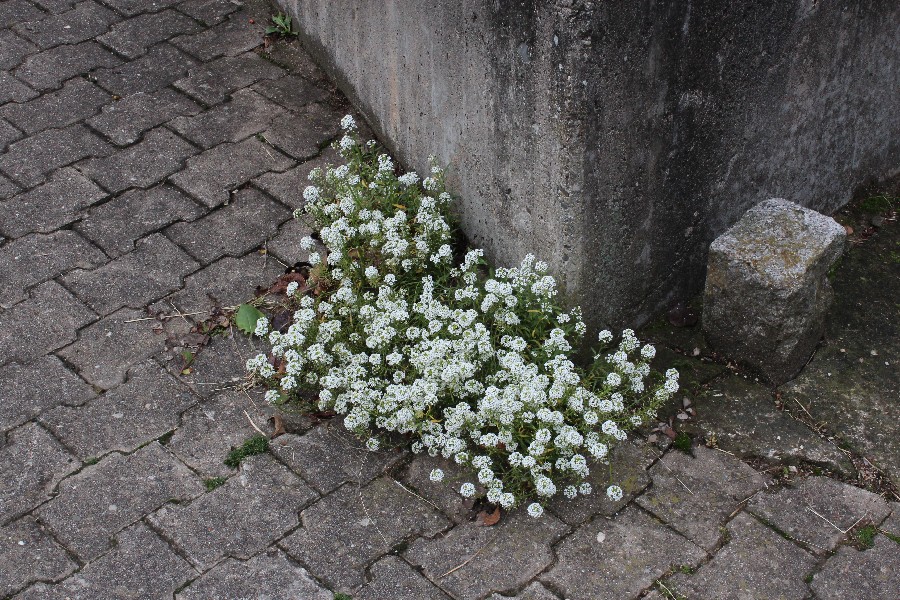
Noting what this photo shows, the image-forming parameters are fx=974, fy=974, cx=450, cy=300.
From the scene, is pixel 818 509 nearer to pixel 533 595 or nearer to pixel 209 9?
pixel 533 595

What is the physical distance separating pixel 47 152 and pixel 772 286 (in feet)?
11.7

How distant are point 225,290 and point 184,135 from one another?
3.90ft

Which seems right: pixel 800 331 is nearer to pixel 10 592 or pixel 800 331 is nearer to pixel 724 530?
pixel 724 530

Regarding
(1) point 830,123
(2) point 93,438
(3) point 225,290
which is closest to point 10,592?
(2) point 93,438

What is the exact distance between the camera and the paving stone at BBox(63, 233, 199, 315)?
4.19 m

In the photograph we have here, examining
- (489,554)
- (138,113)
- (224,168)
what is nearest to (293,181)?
(224,168)

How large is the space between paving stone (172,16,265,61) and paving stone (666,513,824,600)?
388 centimetres

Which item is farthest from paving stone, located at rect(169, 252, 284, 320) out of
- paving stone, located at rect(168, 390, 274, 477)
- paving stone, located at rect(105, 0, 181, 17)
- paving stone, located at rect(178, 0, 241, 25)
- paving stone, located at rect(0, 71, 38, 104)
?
paving stone, located at rect(105, 0, 181, 17)

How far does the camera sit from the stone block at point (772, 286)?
142 inches

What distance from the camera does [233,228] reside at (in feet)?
14.9

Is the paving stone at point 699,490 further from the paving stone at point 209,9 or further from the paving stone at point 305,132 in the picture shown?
the paving stone at point 209,9

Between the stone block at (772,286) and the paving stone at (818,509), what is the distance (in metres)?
0.51

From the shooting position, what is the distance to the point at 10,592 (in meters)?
3.11

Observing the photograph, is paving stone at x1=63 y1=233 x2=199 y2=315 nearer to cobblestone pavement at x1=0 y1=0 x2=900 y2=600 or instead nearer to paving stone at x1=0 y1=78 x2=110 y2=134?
cobblestone pavement at x1=0 y1=0 x2=900 y2=600
